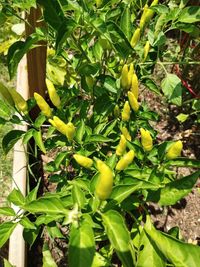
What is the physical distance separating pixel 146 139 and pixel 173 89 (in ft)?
0.91

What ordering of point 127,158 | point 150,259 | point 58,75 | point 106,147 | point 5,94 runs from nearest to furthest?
point 150,259, point 127,158, point 5,94, point 106,147, point 58,75

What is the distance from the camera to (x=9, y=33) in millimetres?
2285

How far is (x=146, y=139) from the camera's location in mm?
1112

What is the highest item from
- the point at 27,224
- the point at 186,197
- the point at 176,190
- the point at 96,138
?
the point at 96,138

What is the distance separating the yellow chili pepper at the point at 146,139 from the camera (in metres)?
1.09

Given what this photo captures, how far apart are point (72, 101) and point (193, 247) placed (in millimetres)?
783

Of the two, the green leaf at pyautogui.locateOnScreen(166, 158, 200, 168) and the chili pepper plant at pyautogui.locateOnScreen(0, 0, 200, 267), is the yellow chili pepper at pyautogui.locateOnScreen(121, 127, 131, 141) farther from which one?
the green leaf at pyautogui.locateOnScreen(166, 158, 200, 168)

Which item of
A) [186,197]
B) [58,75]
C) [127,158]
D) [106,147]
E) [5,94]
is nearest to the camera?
[127,158]

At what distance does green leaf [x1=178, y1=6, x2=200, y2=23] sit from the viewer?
1.18 meters

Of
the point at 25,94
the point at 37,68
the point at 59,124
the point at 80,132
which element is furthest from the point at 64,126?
the point at 25,94

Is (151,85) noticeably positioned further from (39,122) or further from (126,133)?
(39,122)

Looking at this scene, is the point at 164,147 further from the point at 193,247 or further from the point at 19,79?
the point at 19,79

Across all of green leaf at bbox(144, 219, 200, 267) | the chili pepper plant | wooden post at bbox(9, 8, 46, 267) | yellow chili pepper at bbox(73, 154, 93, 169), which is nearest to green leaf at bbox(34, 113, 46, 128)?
the chili pepper plant

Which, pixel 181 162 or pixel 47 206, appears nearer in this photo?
pixel 47 206
